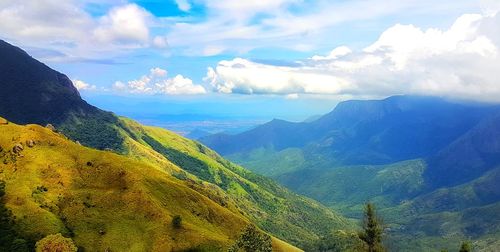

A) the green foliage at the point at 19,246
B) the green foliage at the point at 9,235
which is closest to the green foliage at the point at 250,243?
the green foliage at the point at 19,246

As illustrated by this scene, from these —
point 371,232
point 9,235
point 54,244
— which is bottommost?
point 9,235

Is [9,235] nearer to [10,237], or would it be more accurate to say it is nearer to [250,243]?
[10,237]

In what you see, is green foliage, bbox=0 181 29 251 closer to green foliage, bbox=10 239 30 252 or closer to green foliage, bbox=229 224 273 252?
green foliage, bbox=10 239 30 252

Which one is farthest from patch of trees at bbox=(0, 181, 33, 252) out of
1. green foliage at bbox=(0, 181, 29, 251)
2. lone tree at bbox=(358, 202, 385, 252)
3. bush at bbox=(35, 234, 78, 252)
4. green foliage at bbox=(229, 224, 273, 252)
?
lone tree at bbox=(358, 202, 385, 252)

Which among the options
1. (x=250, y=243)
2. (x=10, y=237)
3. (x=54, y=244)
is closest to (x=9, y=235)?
(x=10, y=237)

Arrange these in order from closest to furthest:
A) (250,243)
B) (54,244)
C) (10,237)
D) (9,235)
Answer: (250,243) < (54,244) < (10,237) < (9,235)

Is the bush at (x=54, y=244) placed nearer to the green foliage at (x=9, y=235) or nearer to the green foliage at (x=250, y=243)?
the green foliage at (x=9, y=235)

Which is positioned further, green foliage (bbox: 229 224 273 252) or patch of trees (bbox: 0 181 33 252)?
patch of trees (bbox: 0 181 33 252)
